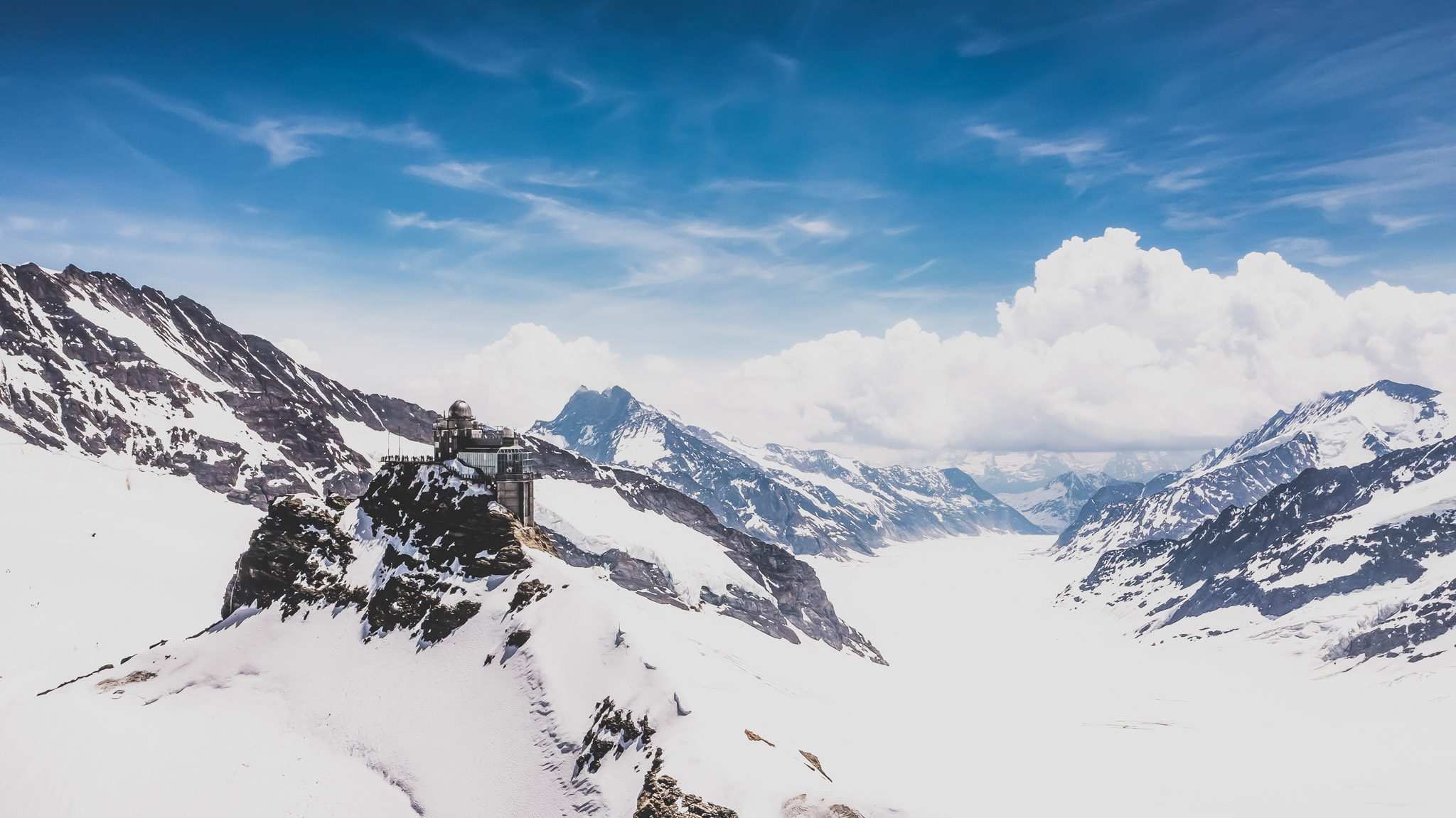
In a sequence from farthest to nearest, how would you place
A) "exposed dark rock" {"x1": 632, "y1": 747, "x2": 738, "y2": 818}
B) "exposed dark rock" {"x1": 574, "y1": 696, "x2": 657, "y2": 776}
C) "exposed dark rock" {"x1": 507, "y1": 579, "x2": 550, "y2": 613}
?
"exposed dark rock" {"x1": 507, "y1": 579, "x2": 550, "y2": 613}
"exposed dark rock" {"x1": 574, "y1": 696, "x2": 657, "y2": 776}
"exposed dark rock" {"x1": 632, "y1": 747, "x2": 738, "y2": 818}

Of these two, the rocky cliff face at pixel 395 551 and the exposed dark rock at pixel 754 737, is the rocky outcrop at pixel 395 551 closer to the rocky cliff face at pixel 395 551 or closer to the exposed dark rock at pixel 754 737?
the rocky cliff face at pixel 395 551

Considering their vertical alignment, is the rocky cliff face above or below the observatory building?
below

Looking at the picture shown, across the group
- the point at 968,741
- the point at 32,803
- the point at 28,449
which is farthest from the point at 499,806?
the point at 28,449

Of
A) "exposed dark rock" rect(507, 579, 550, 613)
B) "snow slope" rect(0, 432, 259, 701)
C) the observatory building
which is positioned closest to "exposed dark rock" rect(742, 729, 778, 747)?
"exposed dark rock" rect(507, 579, 550, 613)

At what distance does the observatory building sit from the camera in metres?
86.4

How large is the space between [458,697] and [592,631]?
40.9 ft

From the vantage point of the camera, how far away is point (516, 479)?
87.9 m

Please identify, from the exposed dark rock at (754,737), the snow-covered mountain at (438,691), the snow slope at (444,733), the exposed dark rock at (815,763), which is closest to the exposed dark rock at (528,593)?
the snow-covered mountain at (438,691)

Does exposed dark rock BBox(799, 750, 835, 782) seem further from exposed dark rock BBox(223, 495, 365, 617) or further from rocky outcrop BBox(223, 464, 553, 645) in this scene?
exposed dark rock BBox(223, 495, 365, 617)

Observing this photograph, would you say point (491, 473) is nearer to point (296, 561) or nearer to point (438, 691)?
point (296, 561)

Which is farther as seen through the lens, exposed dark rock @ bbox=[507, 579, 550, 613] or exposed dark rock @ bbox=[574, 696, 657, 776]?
exposed dark rock @ bbox=[507, 579, 550, 613]

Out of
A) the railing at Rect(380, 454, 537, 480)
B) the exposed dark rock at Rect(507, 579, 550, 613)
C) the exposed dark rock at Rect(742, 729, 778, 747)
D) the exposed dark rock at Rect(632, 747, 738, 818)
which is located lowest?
the exposed dark rock at Rect(632, 747, 738, 818)

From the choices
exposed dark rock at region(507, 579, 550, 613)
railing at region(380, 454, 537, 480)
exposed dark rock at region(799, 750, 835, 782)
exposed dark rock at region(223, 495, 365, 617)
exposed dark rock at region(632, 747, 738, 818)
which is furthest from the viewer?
railing at region(380, 454, 537, 480)

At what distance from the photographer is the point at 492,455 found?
86.6 m
